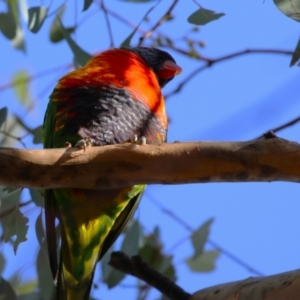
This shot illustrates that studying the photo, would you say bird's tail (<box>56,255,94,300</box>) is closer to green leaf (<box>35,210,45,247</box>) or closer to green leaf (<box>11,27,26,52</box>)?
green leaf (<box>35,210,45,247</box>)

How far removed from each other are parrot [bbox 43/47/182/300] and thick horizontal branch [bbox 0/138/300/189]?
16.6 inches

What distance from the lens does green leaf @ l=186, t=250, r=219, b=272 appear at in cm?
302

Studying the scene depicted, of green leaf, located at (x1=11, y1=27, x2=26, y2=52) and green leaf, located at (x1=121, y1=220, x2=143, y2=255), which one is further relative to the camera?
green leaf, located at (x1=11, y1=27, x2=26, y2=52)

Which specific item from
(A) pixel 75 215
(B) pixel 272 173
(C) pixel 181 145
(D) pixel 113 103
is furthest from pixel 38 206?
(B) pixel 272 173

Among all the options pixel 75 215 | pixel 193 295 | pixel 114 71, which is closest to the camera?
pixel 193 295

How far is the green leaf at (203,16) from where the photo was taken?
2326mm

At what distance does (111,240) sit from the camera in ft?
7.97

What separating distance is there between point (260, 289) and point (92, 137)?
889 millimetres

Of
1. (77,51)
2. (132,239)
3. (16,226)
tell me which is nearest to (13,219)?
(16,226)

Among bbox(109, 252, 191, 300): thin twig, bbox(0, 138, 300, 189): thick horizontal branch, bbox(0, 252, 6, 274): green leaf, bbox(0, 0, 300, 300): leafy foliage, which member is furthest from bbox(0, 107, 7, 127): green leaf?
bbox(0, 138, 300, 189): thick horizontal branch

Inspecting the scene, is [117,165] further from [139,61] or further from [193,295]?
[139,61]

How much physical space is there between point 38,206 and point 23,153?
0.94m

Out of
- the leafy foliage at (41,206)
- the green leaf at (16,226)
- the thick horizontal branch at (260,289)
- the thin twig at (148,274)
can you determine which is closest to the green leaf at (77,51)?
the leafy foliage at (41,206)

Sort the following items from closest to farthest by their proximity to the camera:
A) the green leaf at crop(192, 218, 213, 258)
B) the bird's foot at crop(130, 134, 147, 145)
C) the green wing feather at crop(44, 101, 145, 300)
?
the bird's foot at crop(130, 134, 147, 145) < the green wing feather at crop(44, 101, 145, 300) < the green leaf at crop(192, 218, 213, 258)
